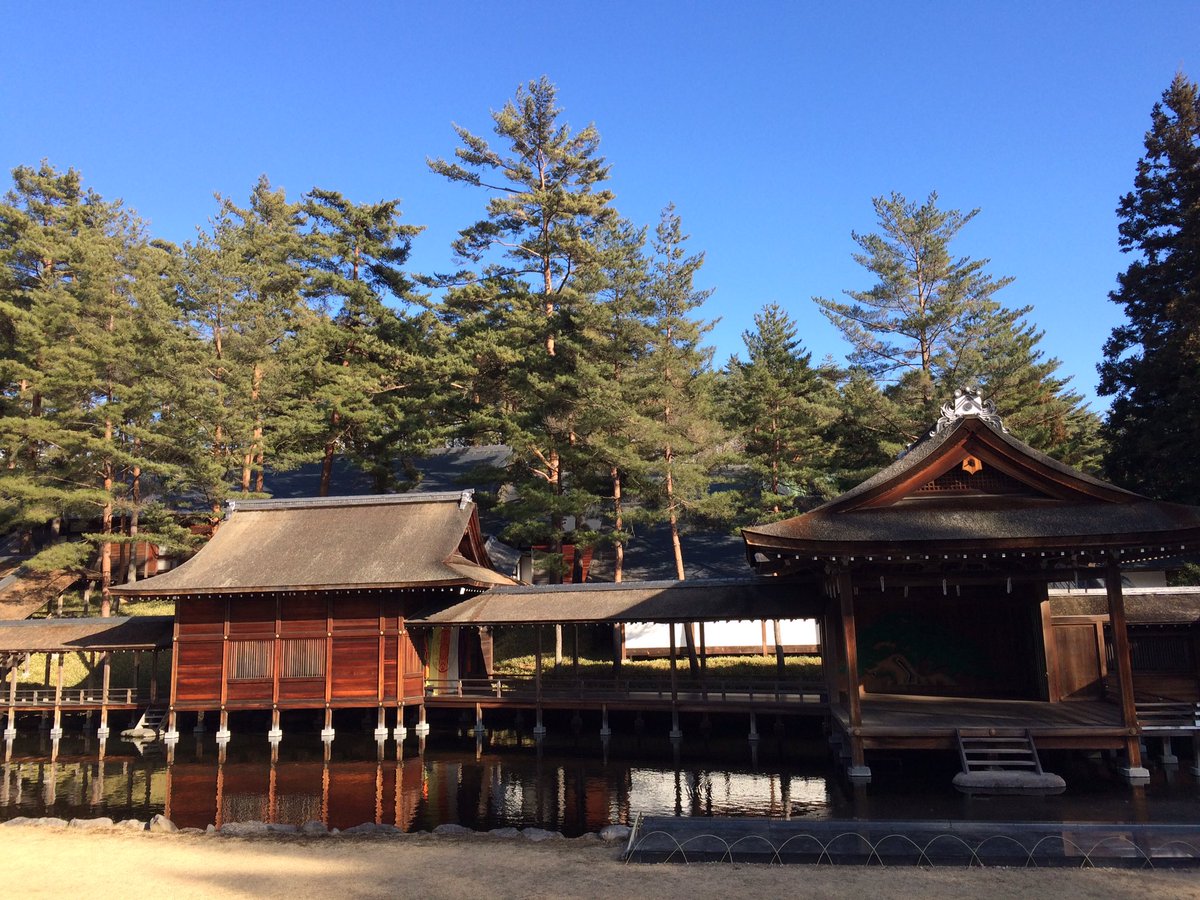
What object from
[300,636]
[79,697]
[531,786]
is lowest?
[531,786]

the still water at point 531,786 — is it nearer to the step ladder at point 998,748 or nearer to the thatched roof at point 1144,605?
the step ladder at point 998,748

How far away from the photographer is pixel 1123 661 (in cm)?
1498

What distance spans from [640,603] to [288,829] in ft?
35.5

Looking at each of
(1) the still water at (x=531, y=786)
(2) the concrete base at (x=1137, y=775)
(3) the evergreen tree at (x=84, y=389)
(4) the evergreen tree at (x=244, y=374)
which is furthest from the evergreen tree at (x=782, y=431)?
(3) the evergreen tree at (x=84, y=389)

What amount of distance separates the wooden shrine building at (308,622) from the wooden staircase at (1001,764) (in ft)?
42.0

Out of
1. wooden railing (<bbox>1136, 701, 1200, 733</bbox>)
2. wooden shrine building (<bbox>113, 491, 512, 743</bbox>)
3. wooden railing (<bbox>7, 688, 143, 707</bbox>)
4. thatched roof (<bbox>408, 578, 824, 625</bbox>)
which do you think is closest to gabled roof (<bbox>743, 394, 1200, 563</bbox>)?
wooden railing (<bbox>1136, 701, 1200, 733</bbox>)

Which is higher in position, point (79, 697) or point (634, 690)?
point (634, 690)

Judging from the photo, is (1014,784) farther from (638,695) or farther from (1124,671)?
(638,695)

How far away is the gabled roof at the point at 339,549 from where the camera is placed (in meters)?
22.3

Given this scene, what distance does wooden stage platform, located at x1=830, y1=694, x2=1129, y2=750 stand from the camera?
14.7 metres

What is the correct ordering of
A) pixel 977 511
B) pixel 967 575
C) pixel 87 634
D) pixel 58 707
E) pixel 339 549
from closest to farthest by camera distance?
1. pixel 977 511
2. pixel 967 575
3. pixel 339 549
4. pixel 58 707
5. pixel 87 634

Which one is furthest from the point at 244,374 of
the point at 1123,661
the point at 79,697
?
the point at 1123,661

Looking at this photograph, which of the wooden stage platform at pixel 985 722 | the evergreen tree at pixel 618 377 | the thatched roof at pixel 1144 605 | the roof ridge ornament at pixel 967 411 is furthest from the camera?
the evergreen tree at pixel 618 377

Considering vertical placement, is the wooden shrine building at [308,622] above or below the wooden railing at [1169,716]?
above
